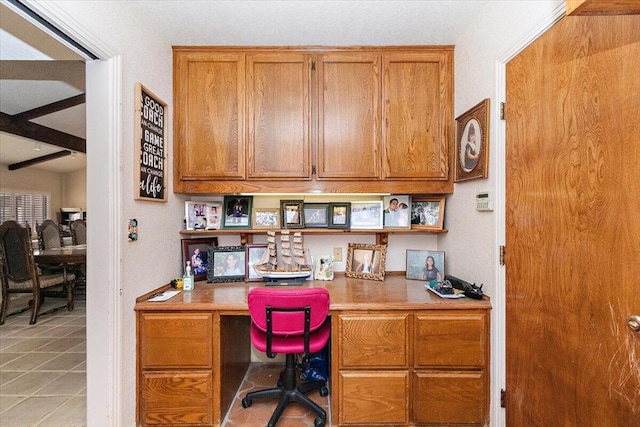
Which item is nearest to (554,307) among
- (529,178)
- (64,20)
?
(529,178)

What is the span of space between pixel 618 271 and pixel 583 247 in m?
0.13

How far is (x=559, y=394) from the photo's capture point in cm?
114

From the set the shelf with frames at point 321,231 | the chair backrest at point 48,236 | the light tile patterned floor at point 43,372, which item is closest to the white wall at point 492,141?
the shelf with frames at point 321,231

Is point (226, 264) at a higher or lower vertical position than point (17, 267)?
higher

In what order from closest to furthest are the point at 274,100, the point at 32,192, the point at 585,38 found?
the point at 585,38 < the point at 274,100 < the point at 32,192

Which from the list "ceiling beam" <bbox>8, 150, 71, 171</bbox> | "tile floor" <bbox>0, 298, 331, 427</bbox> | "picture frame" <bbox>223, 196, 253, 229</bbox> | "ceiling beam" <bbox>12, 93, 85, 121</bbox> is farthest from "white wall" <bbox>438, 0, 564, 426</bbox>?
"ceiling beam" <bbox>8, 150, 71, 171</bbox>

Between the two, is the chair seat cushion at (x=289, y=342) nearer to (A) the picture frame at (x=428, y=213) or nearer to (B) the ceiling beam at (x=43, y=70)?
(A) the picture frame at (x=428, y=213)

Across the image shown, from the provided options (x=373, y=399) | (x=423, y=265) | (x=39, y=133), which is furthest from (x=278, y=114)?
(x=39, y=133)

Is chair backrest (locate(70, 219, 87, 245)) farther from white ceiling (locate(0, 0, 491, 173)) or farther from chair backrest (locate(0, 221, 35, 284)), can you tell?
white ceiling (locate(0, 0, 491, 173))

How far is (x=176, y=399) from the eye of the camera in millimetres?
1582

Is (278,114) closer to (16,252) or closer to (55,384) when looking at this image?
(55,384)

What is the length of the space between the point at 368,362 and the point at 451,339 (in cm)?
51

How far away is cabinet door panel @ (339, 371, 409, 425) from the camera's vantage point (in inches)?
62.4

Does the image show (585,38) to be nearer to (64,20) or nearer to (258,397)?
(64,20)
